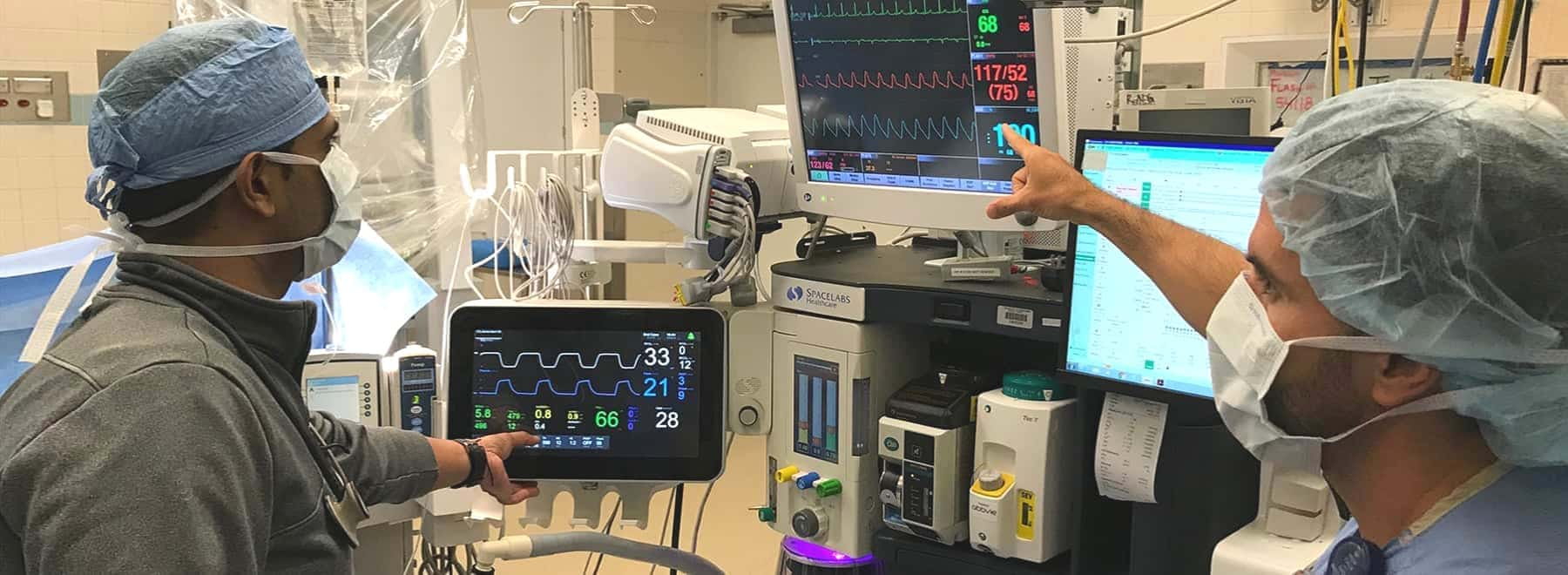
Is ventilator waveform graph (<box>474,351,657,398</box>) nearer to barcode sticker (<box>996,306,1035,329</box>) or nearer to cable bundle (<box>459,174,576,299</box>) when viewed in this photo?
cable bundle (<box>459,174,576,299</box>)

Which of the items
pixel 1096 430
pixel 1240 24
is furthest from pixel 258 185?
pixel 1240 24

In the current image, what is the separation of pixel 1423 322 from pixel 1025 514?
3.07ft

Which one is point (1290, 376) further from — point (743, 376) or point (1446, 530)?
point (743, 376)

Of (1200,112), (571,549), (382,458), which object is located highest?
(1200,112)

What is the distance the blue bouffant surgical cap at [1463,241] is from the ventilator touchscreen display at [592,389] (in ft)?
3.95

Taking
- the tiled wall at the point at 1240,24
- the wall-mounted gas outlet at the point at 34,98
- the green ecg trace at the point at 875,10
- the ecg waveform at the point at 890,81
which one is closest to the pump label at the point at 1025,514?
the ecg waveform at the point at 890,81

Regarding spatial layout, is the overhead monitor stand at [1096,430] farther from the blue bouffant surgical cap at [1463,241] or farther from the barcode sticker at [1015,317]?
the blue bouffant surgical cap at [1463,241]

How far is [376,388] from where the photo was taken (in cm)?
212

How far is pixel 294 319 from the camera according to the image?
137cm

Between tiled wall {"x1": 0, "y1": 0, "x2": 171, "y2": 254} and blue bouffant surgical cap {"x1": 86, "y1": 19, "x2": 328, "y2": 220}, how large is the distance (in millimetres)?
2853

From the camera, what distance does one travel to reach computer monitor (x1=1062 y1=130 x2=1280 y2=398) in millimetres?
1537

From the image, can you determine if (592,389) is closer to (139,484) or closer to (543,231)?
(543,231)

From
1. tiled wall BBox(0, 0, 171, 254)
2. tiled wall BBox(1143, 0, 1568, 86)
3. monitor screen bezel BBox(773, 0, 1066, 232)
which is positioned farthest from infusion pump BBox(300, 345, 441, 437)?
tiled wall BBox(1143, 0, 1568, 86)

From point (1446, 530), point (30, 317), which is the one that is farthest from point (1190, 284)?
point (30, 317)
